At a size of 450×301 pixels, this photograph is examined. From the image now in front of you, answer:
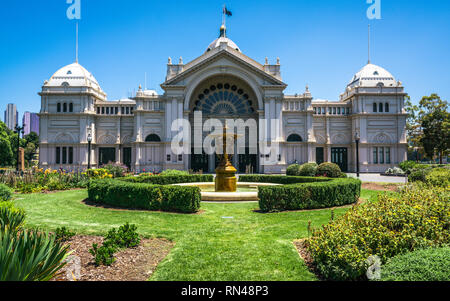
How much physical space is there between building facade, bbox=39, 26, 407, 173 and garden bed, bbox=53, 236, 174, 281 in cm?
3153

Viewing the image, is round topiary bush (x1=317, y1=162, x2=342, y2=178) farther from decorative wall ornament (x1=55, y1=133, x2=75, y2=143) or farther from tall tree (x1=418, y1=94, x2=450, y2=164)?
decorative wall ornament (x1=55, y1=133, x2=75, y2=143)

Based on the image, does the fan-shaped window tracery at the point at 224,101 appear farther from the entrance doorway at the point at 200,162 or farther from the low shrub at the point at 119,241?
the low shrub at the point at 119,241

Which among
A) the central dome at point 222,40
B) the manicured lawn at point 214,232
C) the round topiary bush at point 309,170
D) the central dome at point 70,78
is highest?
the central dome at point 222,40

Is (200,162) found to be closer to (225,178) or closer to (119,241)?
(225,178)

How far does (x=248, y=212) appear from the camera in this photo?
11.6 meters

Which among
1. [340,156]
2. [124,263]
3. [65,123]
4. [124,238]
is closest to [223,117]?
[340,156]

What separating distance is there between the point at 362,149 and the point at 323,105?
29.7 ft

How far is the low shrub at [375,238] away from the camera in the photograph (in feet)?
16.5

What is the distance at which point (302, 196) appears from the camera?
39.3 feet

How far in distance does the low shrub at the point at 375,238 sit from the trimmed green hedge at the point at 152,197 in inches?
250

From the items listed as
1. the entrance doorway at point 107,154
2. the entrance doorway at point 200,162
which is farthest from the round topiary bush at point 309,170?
Result: the entrance doorway at point 107,154

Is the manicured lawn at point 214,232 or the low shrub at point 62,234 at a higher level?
the low shrub at point 62,234

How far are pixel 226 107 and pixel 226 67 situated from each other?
5.96 metres
